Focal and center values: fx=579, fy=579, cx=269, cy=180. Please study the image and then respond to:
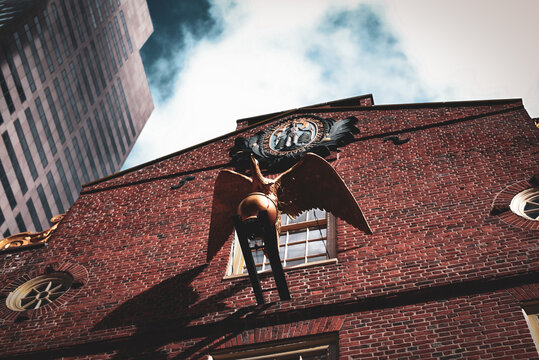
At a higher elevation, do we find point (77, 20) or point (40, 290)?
point (77, 20)

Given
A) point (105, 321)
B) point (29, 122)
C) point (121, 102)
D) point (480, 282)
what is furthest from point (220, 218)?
point (121, 102)

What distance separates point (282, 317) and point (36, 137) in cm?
5109

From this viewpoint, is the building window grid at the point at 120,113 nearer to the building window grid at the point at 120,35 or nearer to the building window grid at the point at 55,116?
the building window grid at the point at 120,35

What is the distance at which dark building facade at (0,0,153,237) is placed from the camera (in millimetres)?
50719

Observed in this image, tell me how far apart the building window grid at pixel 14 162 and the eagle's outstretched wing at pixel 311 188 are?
148 feet

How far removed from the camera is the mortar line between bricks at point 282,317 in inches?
324

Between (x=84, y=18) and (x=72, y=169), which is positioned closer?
(x=72, y=169)

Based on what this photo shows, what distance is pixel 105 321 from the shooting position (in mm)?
9828

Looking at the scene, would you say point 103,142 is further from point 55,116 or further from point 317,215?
point 317,215

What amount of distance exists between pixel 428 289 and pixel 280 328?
7.39 feet

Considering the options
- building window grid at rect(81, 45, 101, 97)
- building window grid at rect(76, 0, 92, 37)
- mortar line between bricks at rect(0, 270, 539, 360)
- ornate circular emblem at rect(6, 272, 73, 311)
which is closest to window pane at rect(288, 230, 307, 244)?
mortar line between bricks at rect(0, 270, 539, 360)

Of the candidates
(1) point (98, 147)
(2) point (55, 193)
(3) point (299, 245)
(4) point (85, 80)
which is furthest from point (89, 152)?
(3) point (299, 245)

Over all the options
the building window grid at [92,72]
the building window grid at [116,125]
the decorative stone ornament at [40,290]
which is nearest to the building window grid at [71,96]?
the building window grid at [92,72]

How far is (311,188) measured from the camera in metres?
9.99
